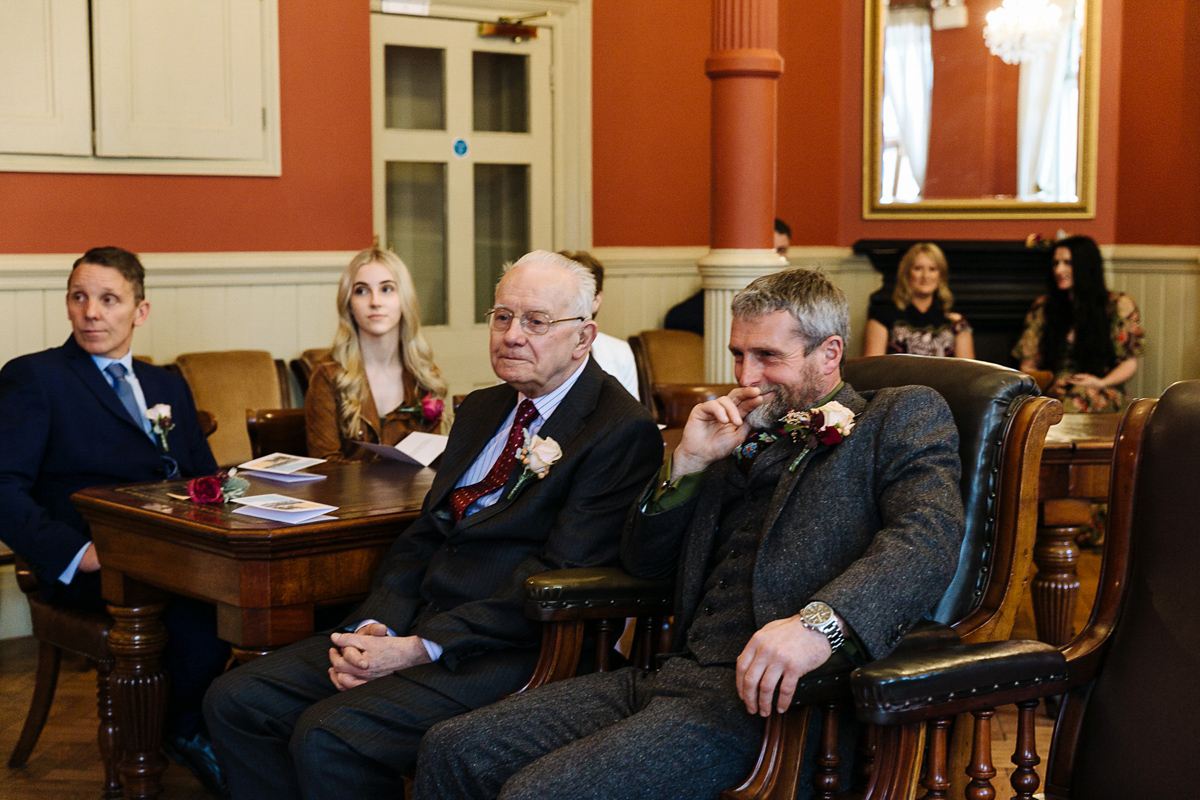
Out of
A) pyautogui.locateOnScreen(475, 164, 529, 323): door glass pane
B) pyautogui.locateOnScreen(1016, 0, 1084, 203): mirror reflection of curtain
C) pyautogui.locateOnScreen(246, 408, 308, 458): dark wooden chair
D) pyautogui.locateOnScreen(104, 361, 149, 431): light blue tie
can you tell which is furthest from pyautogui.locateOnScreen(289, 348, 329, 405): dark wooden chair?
pyautogui.locateOnScreen(1016, 0, 1084, 203): mirror reflection of curtain

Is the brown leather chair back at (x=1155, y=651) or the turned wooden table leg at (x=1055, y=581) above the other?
the brown leather chair back at (x=1155, y=651)

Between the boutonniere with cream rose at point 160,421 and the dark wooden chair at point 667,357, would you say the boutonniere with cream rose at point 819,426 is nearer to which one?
the boutonniere with cream rose at point 160,421

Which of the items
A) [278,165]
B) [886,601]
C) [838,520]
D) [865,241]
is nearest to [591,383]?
[838,520]

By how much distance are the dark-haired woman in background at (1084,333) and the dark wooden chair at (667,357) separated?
168 cm

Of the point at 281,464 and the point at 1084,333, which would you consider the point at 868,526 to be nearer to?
the point at 281,464

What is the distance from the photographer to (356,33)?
5.93m

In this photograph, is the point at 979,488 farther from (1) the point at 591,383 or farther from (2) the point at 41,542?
(2) the point at 41,542

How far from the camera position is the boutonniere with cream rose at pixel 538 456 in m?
2.65

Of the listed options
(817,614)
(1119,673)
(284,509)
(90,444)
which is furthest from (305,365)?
(1119,673)

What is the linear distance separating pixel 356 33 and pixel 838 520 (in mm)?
4370

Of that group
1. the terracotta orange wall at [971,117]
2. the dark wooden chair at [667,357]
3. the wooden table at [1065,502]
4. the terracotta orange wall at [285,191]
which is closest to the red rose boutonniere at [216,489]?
the wooden table at [1065,502]

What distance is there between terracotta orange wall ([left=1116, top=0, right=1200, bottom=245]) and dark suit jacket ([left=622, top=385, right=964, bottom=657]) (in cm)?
558

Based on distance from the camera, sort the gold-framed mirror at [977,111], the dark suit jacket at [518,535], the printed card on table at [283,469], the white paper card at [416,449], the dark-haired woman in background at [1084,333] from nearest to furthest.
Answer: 1. the dark suit jacket at [518,535]
2. the printed card on table at [283,469]
3. the white paper card at [416,449]
4. the dark-haired woman in background at [1084,333]
5. the gold-framed mirror at [977,111]

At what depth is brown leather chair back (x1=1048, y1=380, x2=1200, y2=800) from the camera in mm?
1991
